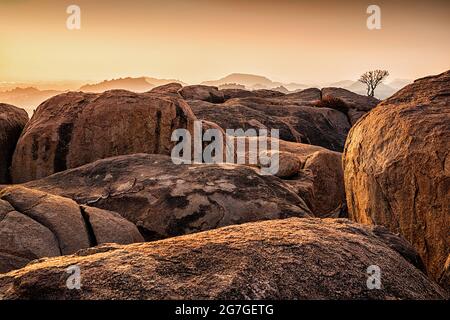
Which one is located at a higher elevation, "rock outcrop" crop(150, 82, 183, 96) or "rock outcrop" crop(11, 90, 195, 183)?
"rock outcrop" crop(150, 82, 183, 96)

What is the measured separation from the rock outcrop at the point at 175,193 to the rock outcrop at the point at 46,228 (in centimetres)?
115

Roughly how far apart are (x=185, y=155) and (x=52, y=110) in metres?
4.56

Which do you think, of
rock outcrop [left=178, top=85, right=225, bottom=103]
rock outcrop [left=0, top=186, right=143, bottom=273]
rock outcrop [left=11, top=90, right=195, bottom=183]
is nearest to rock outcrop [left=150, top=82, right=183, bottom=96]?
rock outcrop [left=178, top=85, right=225, bottom=103]

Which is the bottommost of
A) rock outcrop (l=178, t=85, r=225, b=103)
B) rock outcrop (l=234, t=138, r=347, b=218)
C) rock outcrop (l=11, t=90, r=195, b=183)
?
rock outcrop (l=234, t=138, r=347, b=218)

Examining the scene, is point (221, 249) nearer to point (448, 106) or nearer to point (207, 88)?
point (448, 106)

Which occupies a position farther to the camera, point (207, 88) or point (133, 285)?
point (207, 88)

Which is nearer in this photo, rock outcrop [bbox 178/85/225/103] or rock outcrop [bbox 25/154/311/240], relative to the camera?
rock outcrop [bbox 25/154/311/240]

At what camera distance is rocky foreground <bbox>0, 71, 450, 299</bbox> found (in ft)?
12.5

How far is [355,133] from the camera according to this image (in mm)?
9891

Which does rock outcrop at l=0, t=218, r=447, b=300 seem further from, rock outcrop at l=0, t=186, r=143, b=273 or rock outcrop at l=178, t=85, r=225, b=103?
rock outcrop at l=178, t=85, r=225, b=103

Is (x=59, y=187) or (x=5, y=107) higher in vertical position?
(x=5, y=107)

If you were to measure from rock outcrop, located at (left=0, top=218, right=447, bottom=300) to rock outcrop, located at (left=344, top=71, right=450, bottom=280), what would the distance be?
2018 millimetres

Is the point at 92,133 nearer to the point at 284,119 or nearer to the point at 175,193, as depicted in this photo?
the point at 175,193
